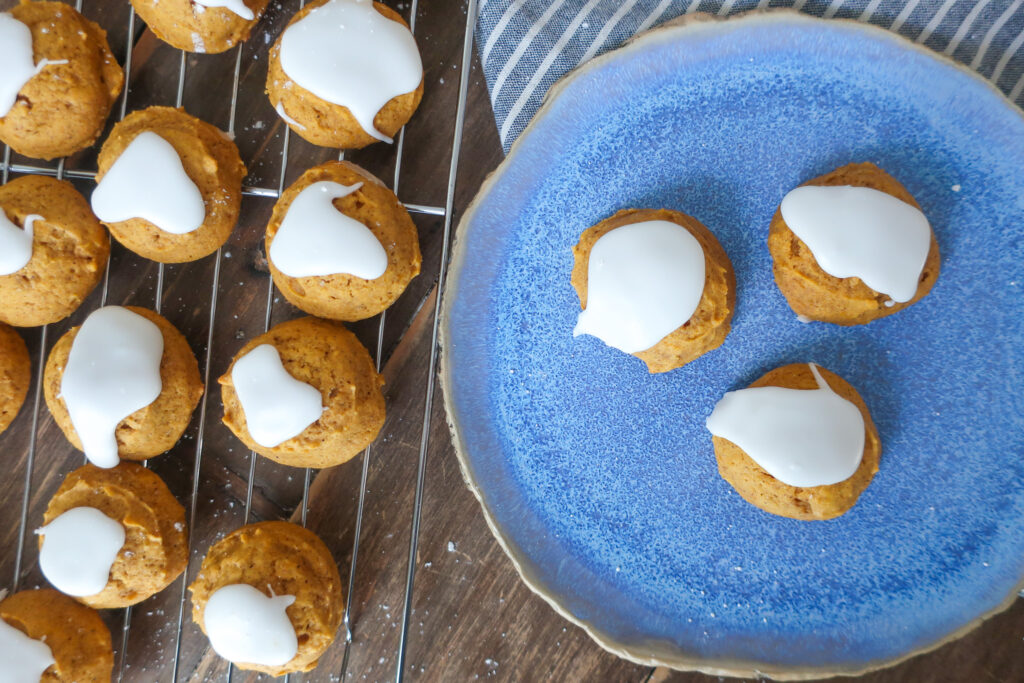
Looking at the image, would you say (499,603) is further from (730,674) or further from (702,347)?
(702,347)

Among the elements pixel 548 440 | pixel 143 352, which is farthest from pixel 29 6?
pixel 548 440

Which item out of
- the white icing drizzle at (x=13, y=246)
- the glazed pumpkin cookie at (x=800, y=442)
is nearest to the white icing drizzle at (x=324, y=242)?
the white icing drizzle at (x=13, y=246)

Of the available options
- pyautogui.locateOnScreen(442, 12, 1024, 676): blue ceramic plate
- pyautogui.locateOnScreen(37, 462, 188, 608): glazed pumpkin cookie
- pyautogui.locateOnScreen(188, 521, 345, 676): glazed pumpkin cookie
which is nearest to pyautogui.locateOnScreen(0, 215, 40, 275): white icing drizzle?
pyautogui.locateOnScreen(37, 462, 188, 608): glazed pumpkin cookie

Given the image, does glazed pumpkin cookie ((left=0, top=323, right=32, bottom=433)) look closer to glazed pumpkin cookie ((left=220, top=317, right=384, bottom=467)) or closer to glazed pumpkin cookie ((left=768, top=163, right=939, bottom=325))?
glazed pumpkin cookie ((left=220, top=317, right=384, bottom=467))

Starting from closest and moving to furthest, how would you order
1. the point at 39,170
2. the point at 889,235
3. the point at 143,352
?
the point at 889,235 → the point at 143,352 → the point at 39,170

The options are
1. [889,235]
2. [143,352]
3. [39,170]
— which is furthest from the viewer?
[39,170]

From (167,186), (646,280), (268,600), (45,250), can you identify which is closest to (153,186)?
(167,186)

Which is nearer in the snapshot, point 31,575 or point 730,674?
point 730,674
